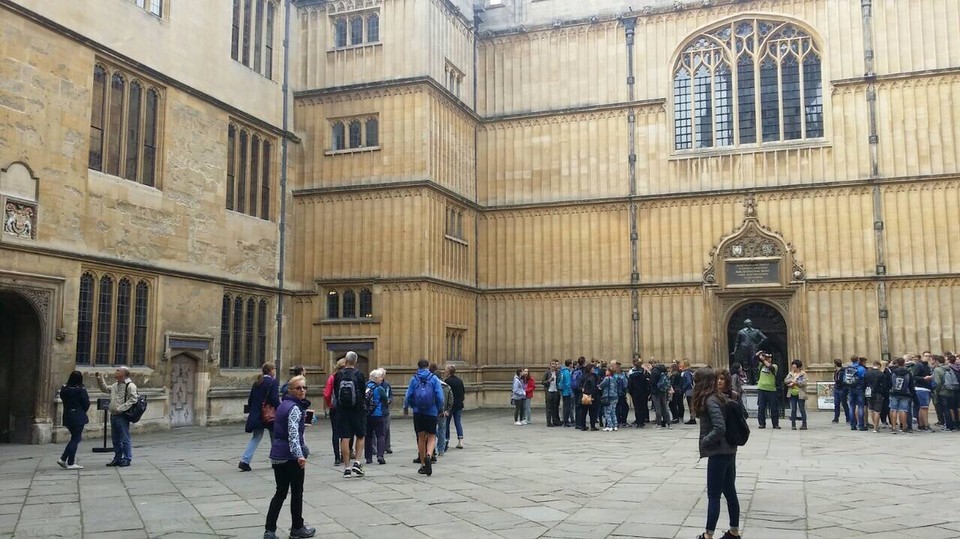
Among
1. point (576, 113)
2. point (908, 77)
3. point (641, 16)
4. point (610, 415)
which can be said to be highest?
point (641, 16)

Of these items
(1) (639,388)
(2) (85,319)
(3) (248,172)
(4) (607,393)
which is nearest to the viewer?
(2) (85,319)

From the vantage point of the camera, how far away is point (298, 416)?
8.20 m

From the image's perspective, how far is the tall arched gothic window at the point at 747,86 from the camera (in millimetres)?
27016

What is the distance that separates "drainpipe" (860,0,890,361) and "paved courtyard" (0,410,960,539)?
893 cm

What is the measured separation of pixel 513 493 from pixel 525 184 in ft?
64.1

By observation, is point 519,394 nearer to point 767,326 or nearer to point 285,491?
point 767,326

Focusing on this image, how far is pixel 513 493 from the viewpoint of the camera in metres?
10.7

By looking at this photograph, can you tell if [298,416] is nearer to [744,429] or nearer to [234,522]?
[234,522]

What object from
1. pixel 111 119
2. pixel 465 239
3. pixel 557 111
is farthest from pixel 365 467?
pixel 557 111

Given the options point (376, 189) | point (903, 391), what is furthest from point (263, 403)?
point (376, 189)

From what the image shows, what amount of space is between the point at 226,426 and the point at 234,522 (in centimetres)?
1399

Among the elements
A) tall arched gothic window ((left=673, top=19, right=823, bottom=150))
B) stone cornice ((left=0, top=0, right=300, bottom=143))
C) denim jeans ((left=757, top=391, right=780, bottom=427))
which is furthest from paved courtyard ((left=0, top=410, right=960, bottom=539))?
tall arched gothic window ((left=673, top=19, right=823, bottom=150))

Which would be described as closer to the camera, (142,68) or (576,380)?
(142,68)

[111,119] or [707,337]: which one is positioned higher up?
[111,119]
